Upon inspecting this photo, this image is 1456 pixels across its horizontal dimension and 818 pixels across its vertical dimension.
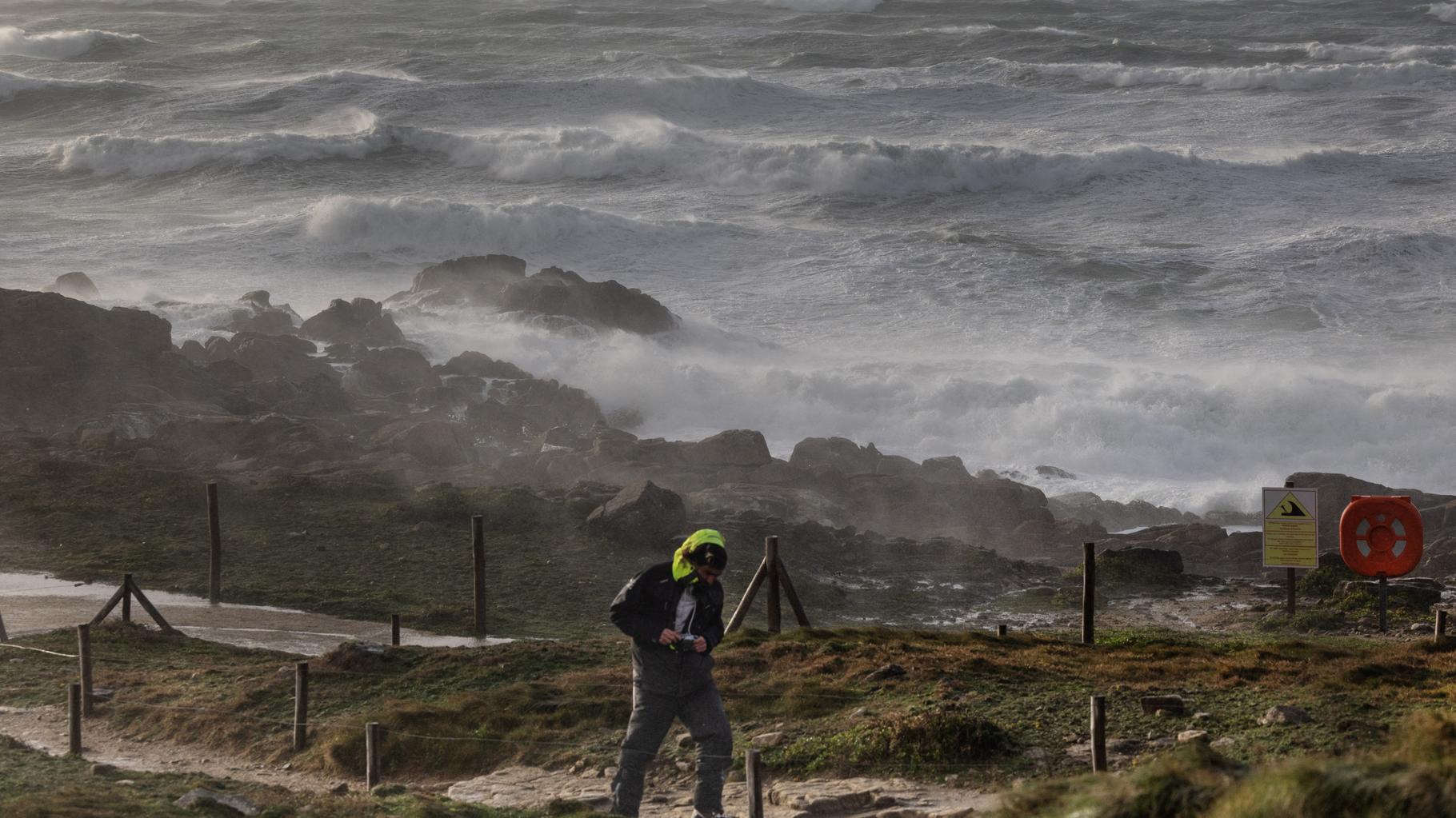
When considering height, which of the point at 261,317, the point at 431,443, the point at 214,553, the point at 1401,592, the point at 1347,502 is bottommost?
the point at 1401,592

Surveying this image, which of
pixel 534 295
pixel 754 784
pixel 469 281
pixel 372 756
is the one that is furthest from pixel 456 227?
pixel 754 784

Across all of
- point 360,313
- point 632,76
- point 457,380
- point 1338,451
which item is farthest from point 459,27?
point 1338,451

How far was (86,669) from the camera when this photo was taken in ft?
39.5

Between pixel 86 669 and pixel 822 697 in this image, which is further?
pixel 86 669

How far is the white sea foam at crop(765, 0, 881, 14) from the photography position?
252 feet

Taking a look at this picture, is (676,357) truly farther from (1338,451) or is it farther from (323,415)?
(1338,451)

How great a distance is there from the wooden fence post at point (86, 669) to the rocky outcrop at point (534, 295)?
25.3 meters

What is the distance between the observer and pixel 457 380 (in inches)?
1219

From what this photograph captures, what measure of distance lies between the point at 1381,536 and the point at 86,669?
1145cm

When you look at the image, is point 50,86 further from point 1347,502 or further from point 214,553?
point 1347,502

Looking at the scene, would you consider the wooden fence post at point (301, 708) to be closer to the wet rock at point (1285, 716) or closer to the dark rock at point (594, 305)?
the wet rock at point (1285, 716)

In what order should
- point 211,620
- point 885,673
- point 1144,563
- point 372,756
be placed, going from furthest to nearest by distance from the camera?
point 1144,563, point 211,620, point 885,673, point 372,756

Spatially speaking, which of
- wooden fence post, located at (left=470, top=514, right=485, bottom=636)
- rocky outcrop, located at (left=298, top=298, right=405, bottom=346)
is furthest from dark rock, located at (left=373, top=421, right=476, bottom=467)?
wooden fence post, located at (left=470, top=514, right=485, bottom=636)

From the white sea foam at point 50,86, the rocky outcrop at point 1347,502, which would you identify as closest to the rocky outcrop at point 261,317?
the rocky outcrop at point 1347,502
